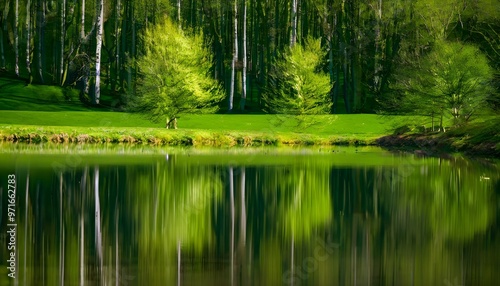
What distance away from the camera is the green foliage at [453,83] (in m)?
49.3

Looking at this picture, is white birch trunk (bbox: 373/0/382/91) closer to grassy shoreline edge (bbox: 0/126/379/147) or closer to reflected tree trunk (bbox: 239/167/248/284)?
grassy shoreline edge (bbox: 0/126/379/147)

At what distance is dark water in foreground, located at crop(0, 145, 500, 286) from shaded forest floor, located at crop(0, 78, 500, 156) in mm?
17587

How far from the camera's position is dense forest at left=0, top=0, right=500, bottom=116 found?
7038 centimetres

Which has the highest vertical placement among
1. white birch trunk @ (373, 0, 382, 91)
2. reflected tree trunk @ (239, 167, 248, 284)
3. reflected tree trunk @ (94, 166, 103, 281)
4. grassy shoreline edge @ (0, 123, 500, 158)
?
white birch trunk @ (373, 0, 382, 91)

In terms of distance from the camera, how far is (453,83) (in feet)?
163

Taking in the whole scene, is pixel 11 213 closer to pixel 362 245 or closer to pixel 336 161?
pixel 362 245

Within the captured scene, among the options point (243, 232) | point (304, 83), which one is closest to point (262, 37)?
point (304, 83)

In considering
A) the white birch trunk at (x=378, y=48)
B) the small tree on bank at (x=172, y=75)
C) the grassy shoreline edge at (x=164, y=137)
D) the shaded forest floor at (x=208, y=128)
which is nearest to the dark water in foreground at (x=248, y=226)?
the grassy shoreline edge at (x=164, y=137)

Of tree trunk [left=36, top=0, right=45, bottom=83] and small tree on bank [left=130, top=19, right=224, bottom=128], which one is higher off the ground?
tree trunk [left=36, top=0, right=45, bottom=83]

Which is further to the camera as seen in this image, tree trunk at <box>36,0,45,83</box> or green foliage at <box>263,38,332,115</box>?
tree trunk at <box>36,0,45,83</box>

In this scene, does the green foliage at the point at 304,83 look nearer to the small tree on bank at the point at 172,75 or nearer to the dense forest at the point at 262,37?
the small tree on bank at the point at 172,75

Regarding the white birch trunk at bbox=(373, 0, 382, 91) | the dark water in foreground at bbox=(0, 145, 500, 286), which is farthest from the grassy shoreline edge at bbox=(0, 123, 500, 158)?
the white birch trunk at bbox=(373, 0, 382, 91)

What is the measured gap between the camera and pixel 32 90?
69000mm

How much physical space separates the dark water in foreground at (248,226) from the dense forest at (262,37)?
3731cm
